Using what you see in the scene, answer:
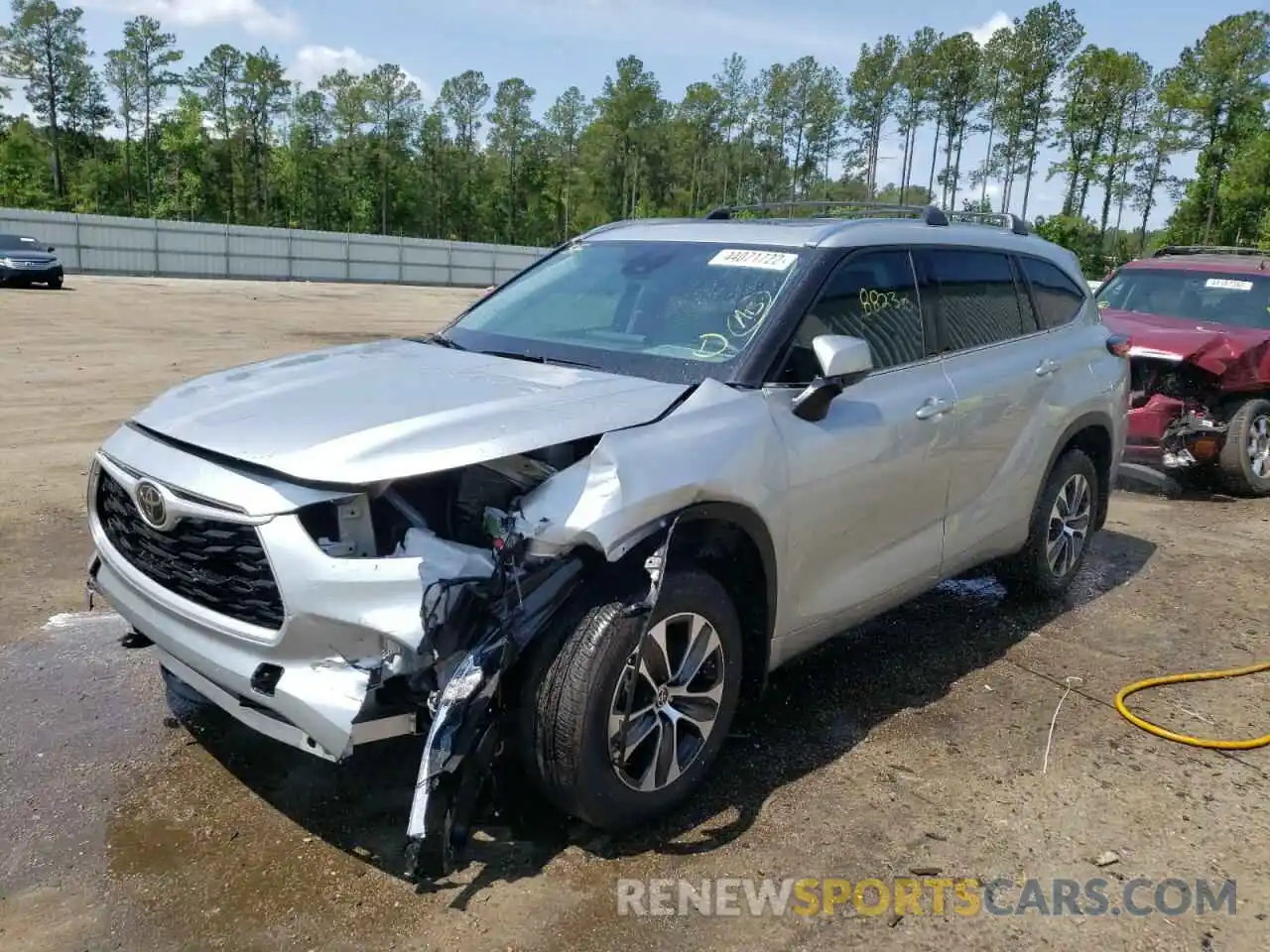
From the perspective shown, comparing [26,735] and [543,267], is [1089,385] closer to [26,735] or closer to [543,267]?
[543,267]

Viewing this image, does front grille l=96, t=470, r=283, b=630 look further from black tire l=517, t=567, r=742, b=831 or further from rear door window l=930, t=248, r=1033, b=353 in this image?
rear door window l=930, t=248, r=1033, b=353

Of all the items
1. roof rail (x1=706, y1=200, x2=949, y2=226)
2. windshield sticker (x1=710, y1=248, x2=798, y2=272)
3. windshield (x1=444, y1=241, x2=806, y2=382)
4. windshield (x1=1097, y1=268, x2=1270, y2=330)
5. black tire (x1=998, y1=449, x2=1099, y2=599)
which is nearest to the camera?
windshield (x1=444, y1=241, x2=806, y2=382)

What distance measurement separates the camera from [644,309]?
13.4 feet

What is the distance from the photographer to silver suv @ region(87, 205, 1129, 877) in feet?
9.04

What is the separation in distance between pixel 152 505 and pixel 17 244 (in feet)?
94.0

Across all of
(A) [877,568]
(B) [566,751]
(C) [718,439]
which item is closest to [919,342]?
(A) [877,568]

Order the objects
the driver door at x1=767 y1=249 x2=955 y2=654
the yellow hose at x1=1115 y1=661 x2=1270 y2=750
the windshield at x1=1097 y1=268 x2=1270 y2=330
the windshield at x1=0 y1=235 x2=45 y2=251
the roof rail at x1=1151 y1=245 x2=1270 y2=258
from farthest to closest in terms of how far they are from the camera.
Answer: the windshield at x1=0 y1=235 x2=45 y2=251 → the roof rail at x1=1151 y1=245 x2=1270 y2=258 → the windshield at x1=1097 y1=268 x2=1270 y2=330 → the yellow hose at x1=1115 y1=661 x2=1270 y2=750 → the driver door at x1=767 y1=249 x2=955 y2=654

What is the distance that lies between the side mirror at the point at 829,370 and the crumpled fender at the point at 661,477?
0.17m

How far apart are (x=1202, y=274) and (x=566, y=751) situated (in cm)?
871

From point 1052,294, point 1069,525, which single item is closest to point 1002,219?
point 1052,294

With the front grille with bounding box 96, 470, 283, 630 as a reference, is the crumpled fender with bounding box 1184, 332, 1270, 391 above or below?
above

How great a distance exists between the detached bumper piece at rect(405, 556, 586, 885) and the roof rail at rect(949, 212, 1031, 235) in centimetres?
371

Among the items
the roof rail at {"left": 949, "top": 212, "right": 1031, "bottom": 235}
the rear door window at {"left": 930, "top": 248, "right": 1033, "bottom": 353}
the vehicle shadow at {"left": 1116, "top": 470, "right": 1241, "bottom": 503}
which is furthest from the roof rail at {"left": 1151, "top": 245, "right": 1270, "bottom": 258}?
the rear door window at {"left": 930, "top": 248, "right": 1033, "bottom": 353}

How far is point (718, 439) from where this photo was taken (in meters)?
3.29
